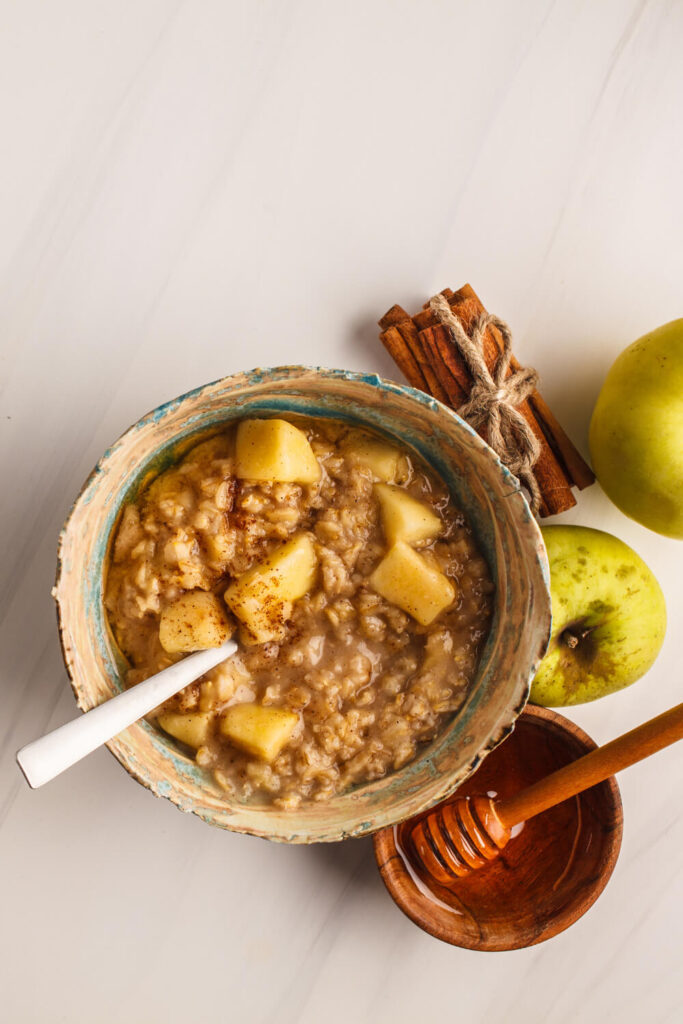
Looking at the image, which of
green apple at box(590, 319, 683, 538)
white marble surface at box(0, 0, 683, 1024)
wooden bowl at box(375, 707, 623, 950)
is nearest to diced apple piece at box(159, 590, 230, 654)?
white marble surface at box(0, 0, 683, 1024)

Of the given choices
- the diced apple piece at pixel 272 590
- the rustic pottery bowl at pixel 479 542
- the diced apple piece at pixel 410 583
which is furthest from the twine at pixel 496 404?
the diced apple piece at pixel 272 590

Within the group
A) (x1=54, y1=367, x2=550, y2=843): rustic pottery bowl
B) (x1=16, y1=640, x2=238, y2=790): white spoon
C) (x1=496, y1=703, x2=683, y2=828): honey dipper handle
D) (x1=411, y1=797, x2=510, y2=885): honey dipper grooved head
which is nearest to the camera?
(x1=16, y1=640, x2=238, y2=790): white spoon

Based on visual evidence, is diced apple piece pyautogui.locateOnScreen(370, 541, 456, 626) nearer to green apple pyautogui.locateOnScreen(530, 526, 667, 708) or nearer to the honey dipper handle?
green apple pyautogui.locateOnScreen(530, 526, 667, 708)

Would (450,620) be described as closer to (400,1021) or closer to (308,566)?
(308,566)

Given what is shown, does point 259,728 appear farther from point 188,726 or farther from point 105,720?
point 105,720

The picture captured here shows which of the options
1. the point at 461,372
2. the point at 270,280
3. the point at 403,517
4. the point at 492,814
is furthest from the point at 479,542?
the point at 270,280

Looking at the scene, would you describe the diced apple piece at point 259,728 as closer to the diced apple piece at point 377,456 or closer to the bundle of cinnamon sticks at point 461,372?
the diced apple piece at point 377,456
